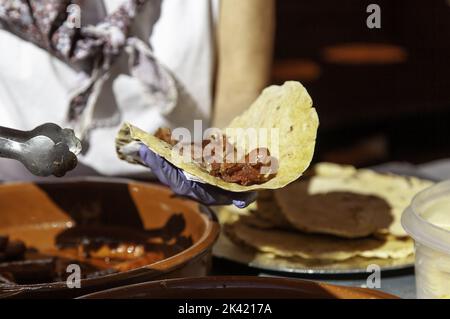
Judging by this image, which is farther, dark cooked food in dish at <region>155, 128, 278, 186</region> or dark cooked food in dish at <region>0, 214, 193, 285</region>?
dark cooked food in dish at <region>0, 214, 193, 285</region>

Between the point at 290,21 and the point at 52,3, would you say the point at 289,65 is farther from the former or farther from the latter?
the point at 52,3

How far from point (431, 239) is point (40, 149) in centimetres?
65

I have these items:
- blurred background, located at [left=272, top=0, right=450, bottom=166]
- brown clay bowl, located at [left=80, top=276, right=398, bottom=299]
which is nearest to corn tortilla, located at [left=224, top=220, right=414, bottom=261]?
brown clay bowl, located at [left=80, top=276, right=398, bottom=299]

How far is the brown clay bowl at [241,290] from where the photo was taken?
1.00m

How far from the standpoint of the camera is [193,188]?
1.26 meters

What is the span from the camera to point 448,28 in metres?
5.92

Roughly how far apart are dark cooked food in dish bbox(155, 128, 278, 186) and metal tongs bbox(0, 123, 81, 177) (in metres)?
0.31

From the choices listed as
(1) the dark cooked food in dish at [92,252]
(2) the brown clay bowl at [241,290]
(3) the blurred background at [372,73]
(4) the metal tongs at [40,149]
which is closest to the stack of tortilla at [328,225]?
(1) the dark cooked food in dish at [92,252]

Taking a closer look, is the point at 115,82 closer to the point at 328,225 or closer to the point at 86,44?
the point at 86,44

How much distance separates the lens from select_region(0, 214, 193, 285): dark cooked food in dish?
139 centimetres

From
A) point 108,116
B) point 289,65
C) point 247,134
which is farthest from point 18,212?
point 289,65

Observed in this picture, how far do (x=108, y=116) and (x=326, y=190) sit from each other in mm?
640

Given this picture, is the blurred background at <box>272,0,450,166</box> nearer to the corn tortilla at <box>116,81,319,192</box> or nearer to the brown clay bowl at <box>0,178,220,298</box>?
the brown clay bowl at <box>0,178,220,298</box>

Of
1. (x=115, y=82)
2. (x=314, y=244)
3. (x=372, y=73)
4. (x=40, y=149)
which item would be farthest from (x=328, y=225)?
(x=372, y=73)
